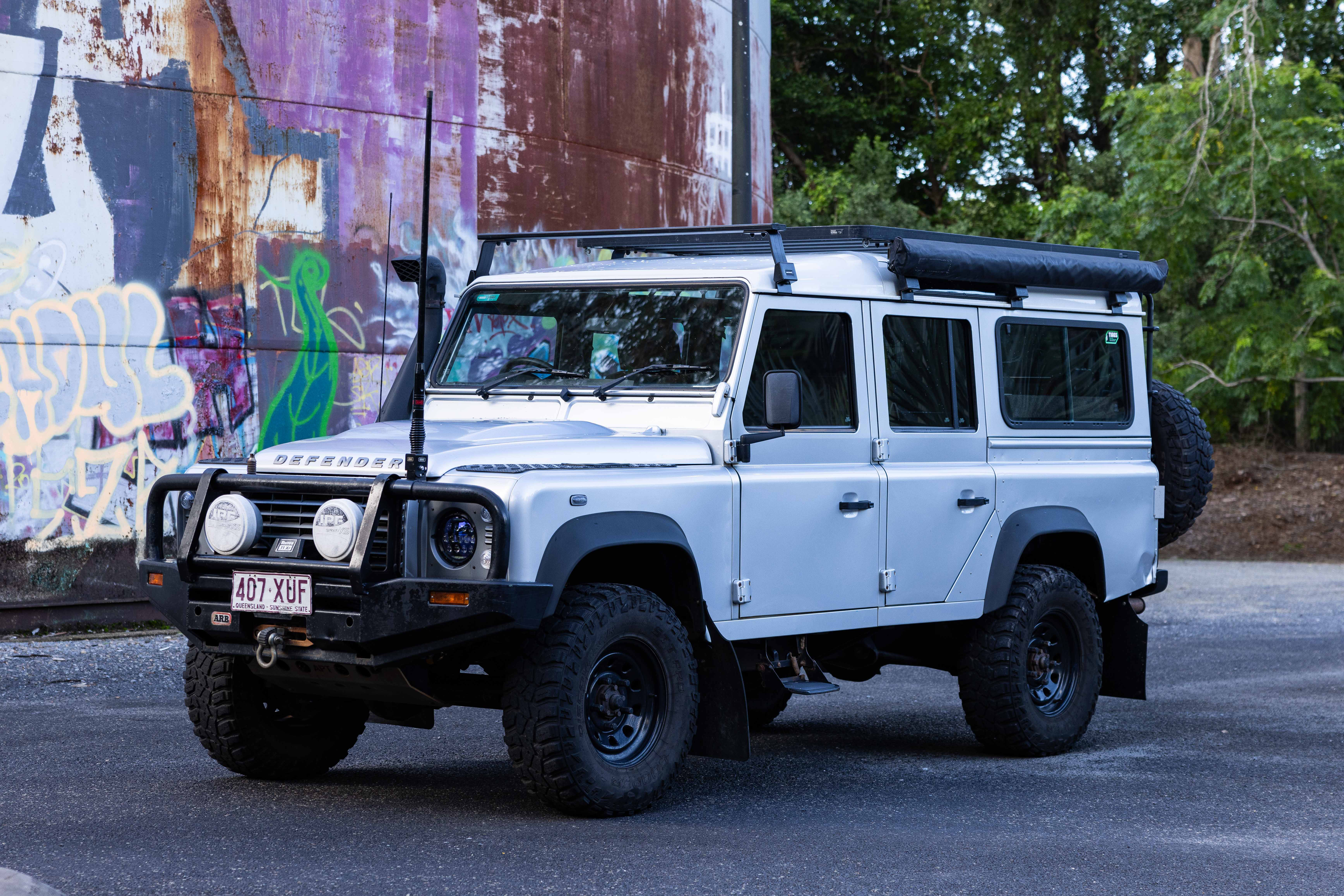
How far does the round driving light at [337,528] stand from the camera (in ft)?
19.1

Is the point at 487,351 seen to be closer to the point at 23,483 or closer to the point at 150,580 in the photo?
the point at 150,580

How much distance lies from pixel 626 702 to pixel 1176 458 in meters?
4.25

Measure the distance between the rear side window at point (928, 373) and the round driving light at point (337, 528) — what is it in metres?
2.72

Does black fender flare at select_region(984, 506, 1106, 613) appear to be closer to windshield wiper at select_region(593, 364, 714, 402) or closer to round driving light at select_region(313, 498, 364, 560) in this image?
windshield wiper at select_region(593, 364, 714, 402)

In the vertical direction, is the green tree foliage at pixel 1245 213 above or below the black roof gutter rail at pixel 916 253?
above

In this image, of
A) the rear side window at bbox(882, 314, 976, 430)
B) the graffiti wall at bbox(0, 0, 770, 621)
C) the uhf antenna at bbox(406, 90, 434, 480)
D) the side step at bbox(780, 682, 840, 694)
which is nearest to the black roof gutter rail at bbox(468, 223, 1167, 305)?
the rear side window at bbox(882, 314, 976, 430)

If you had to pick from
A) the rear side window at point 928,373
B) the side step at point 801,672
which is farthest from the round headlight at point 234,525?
the rear side window at point 928,373

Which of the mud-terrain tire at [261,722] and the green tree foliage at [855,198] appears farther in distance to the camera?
the green tree foliage at [855,198]

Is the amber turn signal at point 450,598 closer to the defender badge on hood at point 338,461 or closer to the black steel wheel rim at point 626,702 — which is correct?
the defender badge on hood at point 338,461

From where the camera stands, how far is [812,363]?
23.5ft

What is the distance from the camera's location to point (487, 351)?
759 cm

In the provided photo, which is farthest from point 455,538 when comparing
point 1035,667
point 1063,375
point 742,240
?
point 1063,375

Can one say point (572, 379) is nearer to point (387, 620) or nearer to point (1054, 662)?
point (387, 620)

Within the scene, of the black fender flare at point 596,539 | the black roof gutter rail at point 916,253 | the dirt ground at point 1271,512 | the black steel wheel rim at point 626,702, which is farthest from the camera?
the dirt ground at point 1271,512
